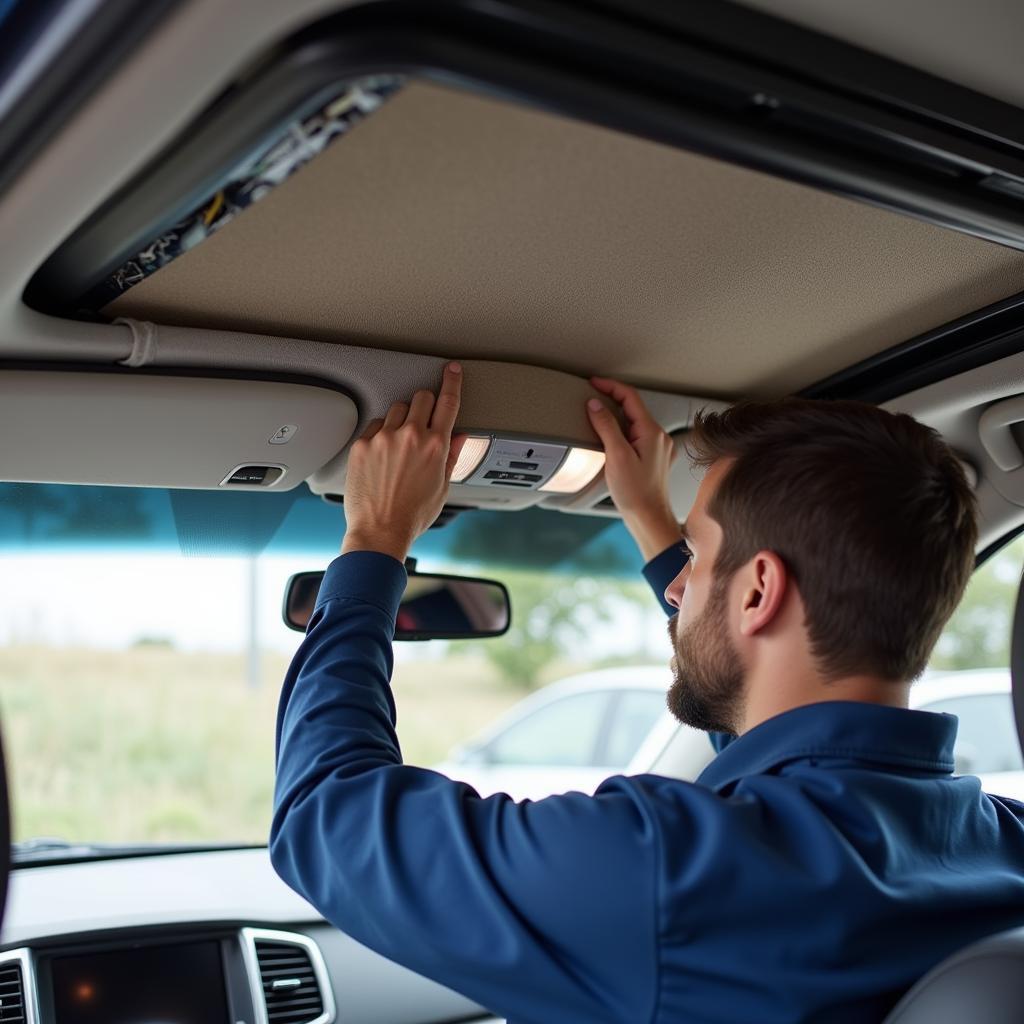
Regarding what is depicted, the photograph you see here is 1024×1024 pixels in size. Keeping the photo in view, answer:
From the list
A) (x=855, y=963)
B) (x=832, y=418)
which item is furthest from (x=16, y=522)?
(x=855, y=963)

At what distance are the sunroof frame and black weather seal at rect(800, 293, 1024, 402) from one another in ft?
2.10

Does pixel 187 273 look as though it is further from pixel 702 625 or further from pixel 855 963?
pixel 855 963

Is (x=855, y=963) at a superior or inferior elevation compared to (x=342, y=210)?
inferior

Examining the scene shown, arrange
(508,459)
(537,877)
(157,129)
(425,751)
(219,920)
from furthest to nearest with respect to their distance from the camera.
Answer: (425,751) → (219,920) → (508,459) → (537,877) → (157,129)

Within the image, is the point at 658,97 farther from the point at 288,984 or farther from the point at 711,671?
the point at 288,984

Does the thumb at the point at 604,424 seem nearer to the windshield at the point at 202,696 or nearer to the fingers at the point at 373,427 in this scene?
the fingers at the point at 373,427

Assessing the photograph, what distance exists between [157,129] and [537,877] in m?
1.07

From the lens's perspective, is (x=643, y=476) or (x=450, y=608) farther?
(x=450, y=608)

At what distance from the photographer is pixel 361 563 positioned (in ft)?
6.66

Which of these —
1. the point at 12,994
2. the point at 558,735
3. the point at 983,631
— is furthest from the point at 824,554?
the point at 983,631

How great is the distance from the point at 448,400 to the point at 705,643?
71cm

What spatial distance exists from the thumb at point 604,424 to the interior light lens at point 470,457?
247mm

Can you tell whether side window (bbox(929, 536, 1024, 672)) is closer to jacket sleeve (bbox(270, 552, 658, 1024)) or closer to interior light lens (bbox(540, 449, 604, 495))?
interior light lens (bbox(540, 449, 604, 495))

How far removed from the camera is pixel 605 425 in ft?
8.17
